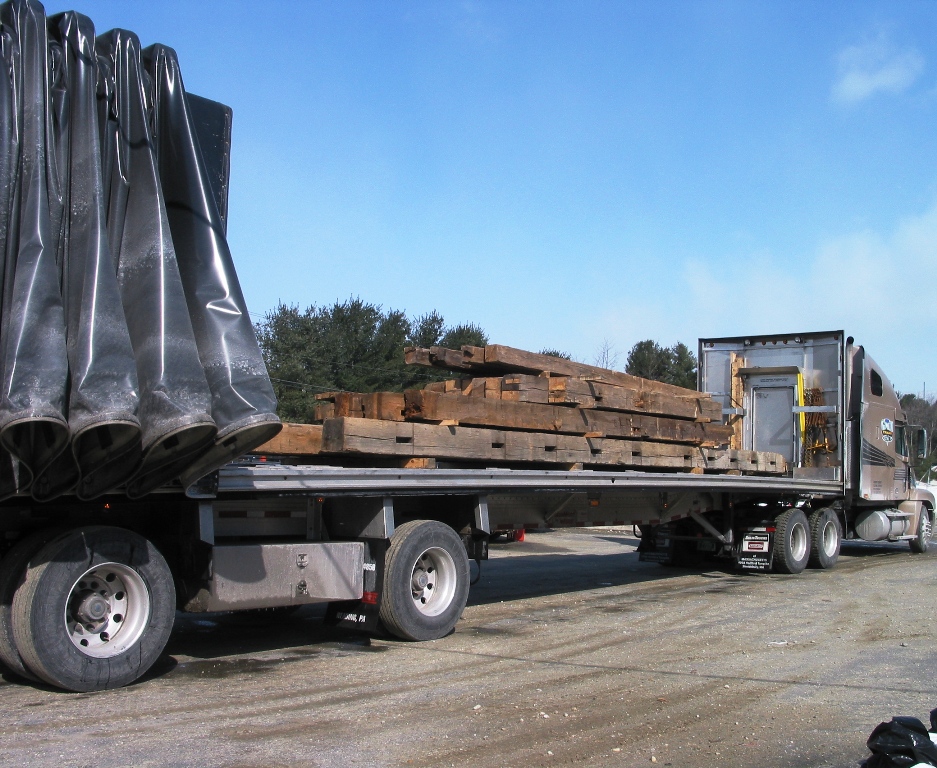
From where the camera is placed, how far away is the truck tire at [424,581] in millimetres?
8086

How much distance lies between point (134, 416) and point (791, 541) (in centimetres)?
1185

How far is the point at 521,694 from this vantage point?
6.30 metres

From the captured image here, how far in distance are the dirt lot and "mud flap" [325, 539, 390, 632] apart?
239 mm

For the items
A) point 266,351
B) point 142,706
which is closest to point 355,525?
point 142,706

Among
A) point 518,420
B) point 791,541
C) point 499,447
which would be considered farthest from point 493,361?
point 791,541

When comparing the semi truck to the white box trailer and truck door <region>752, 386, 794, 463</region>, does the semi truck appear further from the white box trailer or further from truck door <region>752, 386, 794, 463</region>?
truck door <region>752, 386, 794, 463</region>

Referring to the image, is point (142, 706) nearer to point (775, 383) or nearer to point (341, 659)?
point (341, 659)

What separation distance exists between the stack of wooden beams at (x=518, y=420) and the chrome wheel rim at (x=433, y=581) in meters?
0.89

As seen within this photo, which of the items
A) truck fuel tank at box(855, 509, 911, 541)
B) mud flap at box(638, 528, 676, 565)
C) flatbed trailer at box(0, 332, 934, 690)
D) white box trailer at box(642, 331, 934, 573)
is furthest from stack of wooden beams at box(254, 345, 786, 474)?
truck fuel tank at box(855, 509, 911, 541)

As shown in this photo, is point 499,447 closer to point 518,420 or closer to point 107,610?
point 518,420

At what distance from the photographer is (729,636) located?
8859mm

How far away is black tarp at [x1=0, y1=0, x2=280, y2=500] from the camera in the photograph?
543cm

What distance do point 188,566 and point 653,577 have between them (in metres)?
8.84

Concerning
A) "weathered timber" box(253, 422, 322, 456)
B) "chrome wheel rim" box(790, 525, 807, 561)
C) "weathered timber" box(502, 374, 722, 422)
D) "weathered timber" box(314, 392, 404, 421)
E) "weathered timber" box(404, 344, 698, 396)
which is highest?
"weathered timber" box(404, 344, 698, 396)
